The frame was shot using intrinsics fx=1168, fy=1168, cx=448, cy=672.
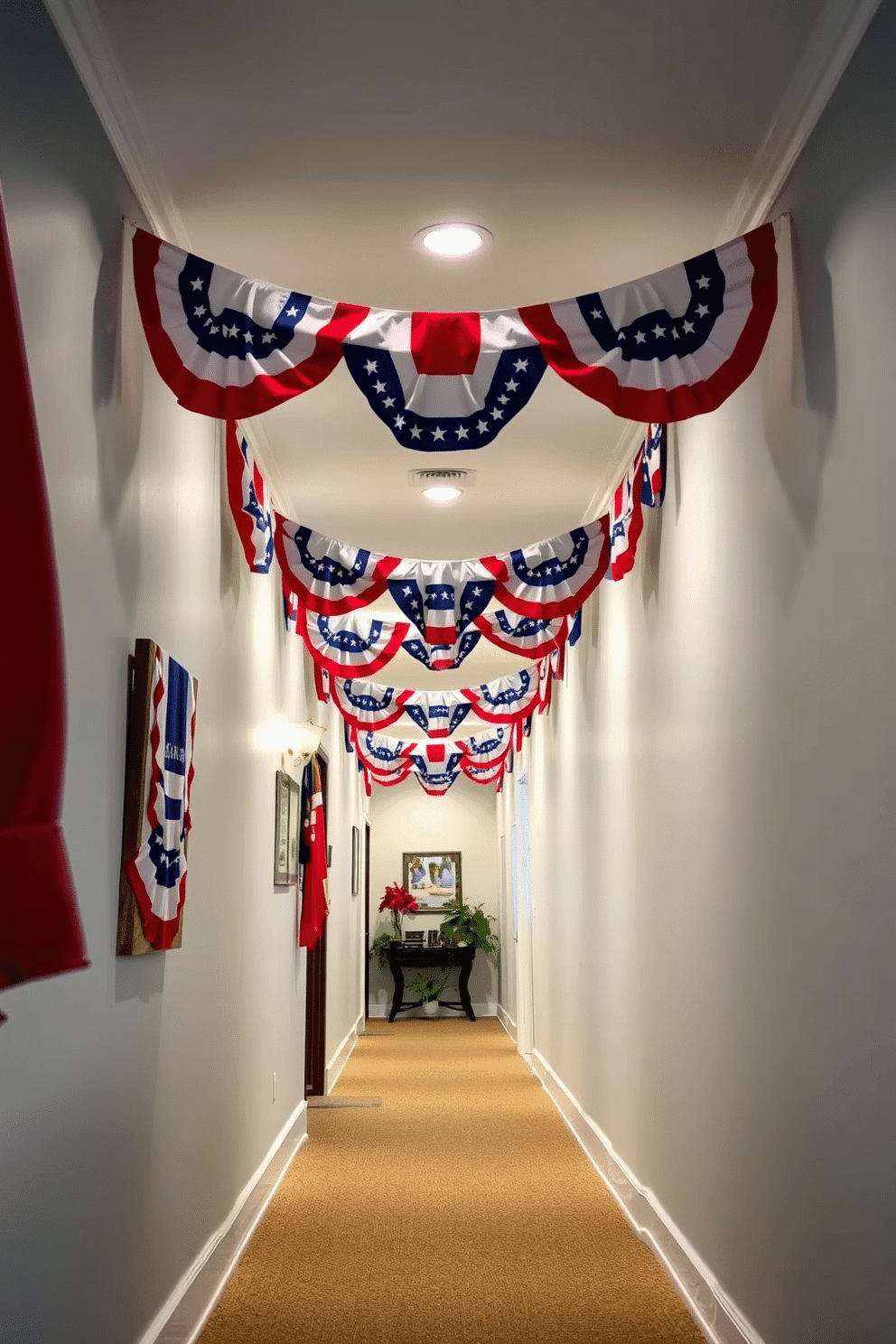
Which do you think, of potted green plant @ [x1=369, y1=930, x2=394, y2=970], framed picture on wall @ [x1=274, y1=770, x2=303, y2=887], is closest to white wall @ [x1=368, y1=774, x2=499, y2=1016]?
potted green plant @ [x1=369, y1=930, x2=394, y2=970]

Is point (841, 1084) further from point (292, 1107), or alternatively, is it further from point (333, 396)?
point (292, 1107)

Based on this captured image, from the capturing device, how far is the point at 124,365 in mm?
2396

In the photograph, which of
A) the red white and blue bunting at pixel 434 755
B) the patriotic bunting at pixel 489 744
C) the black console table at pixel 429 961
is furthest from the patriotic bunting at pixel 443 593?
the black console table at pixel 429 961

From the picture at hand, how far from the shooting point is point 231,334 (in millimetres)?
2518

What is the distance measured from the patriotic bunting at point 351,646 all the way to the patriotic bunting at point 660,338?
2952mm

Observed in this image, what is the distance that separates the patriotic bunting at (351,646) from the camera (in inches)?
213

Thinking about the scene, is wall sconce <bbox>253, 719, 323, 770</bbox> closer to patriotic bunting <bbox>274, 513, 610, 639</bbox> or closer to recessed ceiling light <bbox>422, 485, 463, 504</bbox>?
patriotic bunting <bbox>274, 513, 610, 639</bbox>

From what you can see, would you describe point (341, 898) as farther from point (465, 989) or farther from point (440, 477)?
point (440, 477)

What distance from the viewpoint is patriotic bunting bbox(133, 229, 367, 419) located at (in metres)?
2.45

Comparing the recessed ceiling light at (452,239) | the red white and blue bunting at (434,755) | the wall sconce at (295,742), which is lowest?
the wall sconce at (295,742)

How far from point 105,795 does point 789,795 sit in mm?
1362

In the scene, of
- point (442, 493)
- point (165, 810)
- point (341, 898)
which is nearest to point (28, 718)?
point (165, 810)

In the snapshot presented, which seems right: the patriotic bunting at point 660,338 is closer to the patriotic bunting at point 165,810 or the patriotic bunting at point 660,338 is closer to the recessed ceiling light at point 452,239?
the recessed ceiling light at point 452,239

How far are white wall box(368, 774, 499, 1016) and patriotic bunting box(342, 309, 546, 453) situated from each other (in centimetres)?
1077
